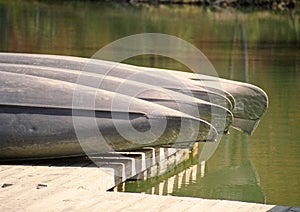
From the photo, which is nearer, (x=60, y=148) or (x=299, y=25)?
(x=60, y=148)

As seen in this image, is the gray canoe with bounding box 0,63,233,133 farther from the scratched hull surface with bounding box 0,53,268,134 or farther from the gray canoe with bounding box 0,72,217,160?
the gray canoe with bounding box 0,72,217,160

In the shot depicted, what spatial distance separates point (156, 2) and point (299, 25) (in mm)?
11607

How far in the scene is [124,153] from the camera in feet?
26.0

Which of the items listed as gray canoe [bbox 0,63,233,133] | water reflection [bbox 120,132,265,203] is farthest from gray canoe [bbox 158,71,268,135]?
gray canoe [bbox 0,63,233,133]

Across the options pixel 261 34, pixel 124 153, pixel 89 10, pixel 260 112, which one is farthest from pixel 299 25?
pixel 124 153

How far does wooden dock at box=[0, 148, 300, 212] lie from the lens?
613 cm

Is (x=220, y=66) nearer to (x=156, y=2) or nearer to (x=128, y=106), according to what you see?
(x=128, y=106)

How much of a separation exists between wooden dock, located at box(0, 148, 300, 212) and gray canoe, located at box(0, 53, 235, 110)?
75 centimetres

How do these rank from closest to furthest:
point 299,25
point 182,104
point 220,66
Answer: point 182,104
point 220,66
point 299,25

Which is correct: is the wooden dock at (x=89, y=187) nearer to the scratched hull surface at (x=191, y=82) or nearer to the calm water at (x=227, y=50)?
the calm water at (x=227, y=50)

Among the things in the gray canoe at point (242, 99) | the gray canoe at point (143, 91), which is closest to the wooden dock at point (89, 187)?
the gray canoe at point (143, 91)

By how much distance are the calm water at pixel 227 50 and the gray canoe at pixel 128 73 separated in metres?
0.55

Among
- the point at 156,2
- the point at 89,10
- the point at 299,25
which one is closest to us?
the point at 299,25

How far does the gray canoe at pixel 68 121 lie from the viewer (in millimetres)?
7594
